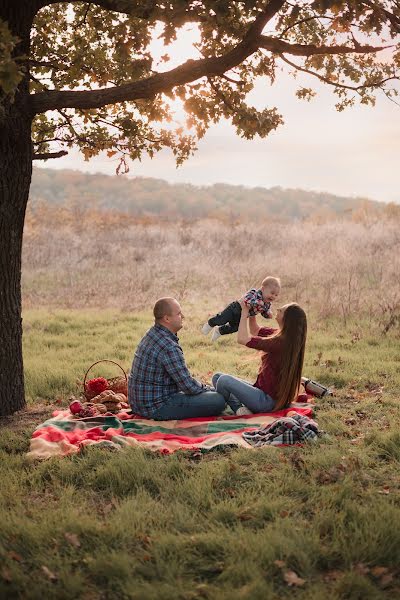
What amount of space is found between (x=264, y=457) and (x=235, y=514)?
128 cm

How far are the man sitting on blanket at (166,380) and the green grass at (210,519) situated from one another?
117 cm

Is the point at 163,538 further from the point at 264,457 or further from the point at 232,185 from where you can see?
the point at 232,185

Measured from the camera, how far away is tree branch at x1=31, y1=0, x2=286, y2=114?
264 inches

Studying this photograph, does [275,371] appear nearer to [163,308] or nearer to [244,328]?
[244,328]

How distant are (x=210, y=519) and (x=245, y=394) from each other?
283 centimetres

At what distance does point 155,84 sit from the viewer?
22.0 ft

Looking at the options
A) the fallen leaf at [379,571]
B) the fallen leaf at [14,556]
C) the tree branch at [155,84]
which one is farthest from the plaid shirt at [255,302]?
the fallen leaf at [14,556]

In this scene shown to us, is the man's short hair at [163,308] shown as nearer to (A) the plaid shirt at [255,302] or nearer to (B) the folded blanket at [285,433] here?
A: (A) the plaid shirt at [255,302]

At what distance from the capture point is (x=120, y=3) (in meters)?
6.22

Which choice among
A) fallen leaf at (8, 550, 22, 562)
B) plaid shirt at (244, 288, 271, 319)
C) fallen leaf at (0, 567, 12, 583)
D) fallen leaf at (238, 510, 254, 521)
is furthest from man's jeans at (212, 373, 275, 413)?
fallen leaf at (0, 567, 12, 583)

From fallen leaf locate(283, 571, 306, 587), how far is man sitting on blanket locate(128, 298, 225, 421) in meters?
3.29

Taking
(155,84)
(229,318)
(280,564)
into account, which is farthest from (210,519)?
(155,84)

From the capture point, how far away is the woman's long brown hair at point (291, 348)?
7.14 m

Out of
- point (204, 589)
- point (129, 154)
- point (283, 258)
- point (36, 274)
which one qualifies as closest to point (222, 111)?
point (129, 154)
